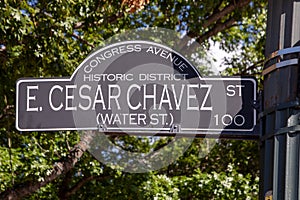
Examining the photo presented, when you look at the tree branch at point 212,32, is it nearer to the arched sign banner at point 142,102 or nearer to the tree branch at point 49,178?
the tree branch at point 49,178

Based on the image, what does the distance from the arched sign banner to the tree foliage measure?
223 inches

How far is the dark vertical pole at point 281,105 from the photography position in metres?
2.68

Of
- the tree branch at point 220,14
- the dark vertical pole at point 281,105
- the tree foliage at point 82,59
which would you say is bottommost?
the dark vertical pole at point 281,105

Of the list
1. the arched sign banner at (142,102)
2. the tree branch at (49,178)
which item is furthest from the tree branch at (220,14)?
the arched sign banner at (142,102)

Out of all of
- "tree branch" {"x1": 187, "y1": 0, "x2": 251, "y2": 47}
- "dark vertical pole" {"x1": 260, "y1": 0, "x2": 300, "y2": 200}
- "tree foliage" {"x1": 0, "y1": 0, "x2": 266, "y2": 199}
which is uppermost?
"tree branch" {"x1": 187, "y1": 0, "x2": 251, "y2": 47}

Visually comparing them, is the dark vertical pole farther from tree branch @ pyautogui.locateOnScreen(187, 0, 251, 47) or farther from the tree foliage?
tree branch @ pyautogui.locateOnScreen(187, 0, 251, 47)

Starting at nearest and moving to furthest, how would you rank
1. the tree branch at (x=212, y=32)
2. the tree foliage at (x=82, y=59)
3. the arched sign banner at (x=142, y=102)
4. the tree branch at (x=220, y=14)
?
1. the arched sign banner at (x=142, y=102)
2. the tree foliage at (x=82, y=59)
3. the tree branch at (x=220, y=14)
4. the tree branch at (x=212, y=32)

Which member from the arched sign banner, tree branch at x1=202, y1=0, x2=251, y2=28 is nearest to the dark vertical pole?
the arched sign banner

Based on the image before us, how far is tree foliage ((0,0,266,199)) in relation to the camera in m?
9.88

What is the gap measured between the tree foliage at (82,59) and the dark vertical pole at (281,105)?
6268mm

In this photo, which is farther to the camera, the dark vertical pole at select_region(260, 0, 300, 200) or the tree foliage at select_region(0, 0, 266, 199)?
the tree foliage at select_region(0, 0, 266, 199)

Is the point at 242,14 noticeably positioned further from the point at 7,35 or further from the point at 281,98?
the point at 281,98

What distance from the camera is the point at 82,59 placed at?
1088cm

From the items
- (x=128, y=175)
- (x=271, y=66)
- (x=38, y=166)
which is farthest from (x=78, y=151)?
(x=271, y=66)
